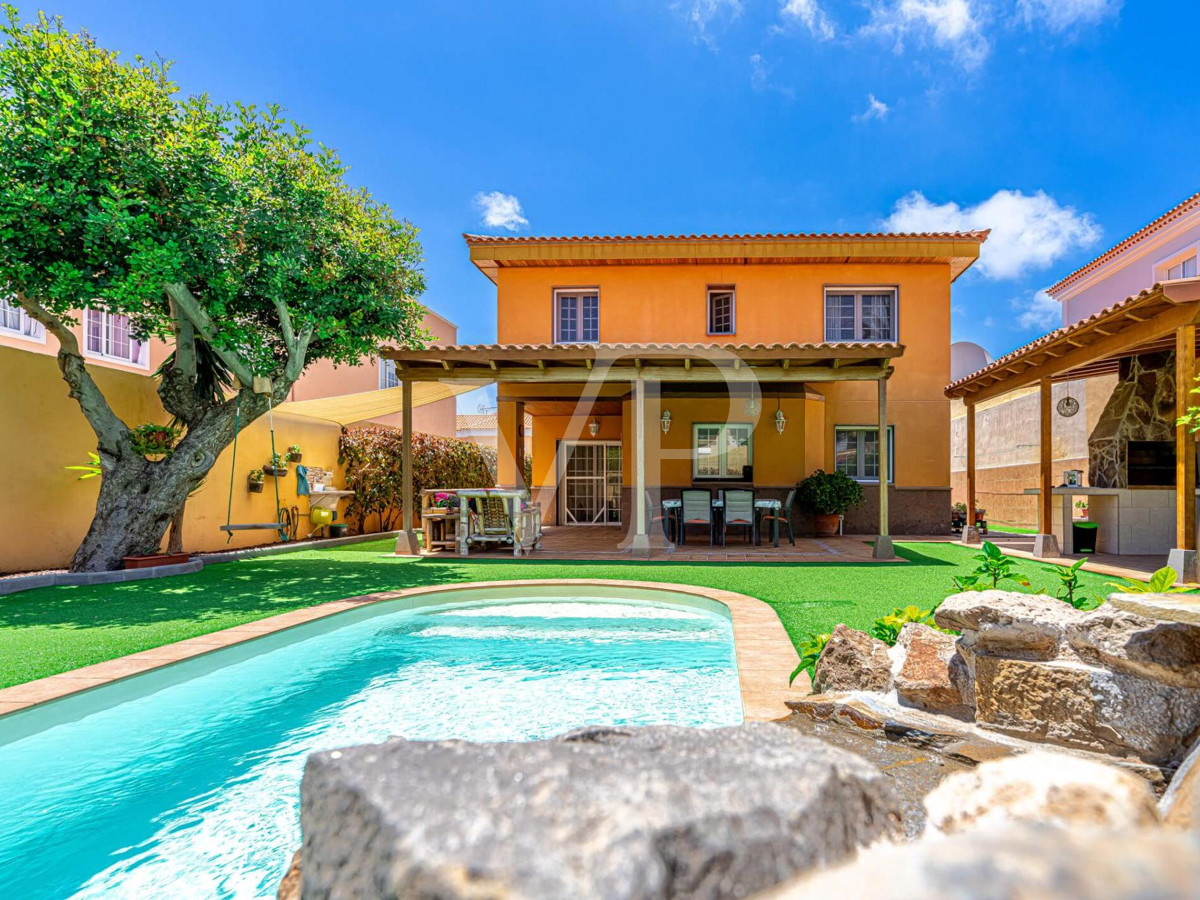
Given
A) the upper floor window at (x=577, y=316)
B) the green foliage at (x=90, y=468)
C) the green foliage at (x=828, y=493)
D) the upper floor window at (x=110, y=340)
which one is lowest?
the green foliage at (x=828, y=493)

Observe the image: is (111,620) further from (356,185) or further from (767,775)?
(356,185)

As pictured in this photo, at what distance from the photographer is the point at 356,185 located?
9555mm

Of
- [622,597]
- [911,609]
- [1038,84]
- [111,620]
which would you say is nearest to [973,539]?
[622,597]

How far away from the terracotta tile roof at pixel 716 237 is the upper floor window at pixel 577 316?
1195 mm

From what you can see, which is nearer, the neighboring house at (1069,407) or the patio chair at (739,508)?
the patio chair at (739,508)

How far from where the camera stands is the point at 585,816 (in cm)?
95

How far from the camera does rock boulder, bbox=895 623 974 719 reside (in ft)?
9.36

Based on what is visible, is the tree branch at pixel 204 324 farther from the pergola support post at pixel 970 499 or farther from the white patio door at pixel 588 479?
the pergola support post at pixel 970 499

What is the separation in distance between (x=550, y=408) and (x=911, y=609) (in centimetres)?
1135

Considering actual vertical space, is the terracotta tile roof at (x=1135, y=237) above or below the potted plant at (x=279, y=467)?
above

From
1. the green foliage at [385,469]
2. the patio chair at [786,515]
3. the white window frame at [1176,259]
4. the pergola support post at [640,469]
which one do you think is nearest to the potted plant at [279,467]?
the green foliage at [385,469]

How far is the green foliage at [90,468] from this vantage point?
8.21m

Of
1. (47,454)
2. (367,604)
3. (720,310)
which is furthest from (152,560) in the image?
(720,310)

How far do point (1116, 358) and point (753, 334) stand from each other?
6508mm
